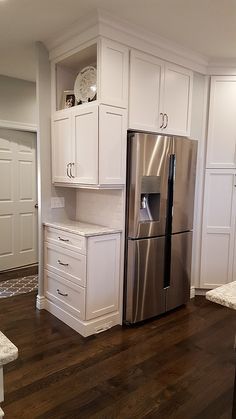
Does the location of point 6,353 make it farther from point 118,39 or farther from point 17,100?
point 17,100

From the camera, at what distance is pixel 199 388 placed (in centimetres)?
209

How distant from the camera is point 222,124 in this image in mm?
3449

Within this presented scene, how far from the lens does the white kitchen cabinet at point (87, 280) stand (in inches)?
106

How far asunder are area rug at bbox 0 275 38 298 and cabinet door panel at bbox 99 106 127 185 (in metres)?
1.95

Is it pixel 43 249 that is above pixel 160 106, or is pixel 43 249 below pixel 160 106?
below

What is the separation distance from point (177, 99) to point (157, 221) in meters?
1.28

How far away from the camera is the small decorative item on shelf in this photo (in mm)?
3014

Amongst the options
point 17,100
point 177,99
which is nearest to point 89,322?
point 177,99

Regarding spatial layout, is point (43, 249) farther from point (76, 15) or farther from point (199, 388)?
point (76, 15)

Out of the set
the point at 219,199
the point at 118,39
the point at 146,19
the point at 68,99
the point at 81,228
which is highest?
the point at 146,19

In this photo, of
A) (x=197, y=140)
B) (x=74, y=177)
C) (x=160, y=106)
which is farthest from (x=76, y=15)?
(x=197, y=140)

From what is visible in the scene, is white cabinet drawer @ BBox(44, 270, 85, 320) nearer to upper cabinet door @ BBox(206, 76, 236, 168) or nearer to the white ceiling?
upper cabinet door @ BBox(206, 76, 236, 168)

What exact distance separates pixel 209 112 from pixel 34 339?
2944mm

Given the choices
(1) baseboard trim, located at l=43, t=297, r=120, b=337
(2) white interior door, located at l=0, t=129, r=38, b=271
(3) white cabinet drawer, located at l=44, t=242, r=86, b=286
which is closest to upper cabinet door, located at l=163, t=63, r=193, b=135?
(3) white cabinet drawer, located at l=44, t=242, r=86, b=286
